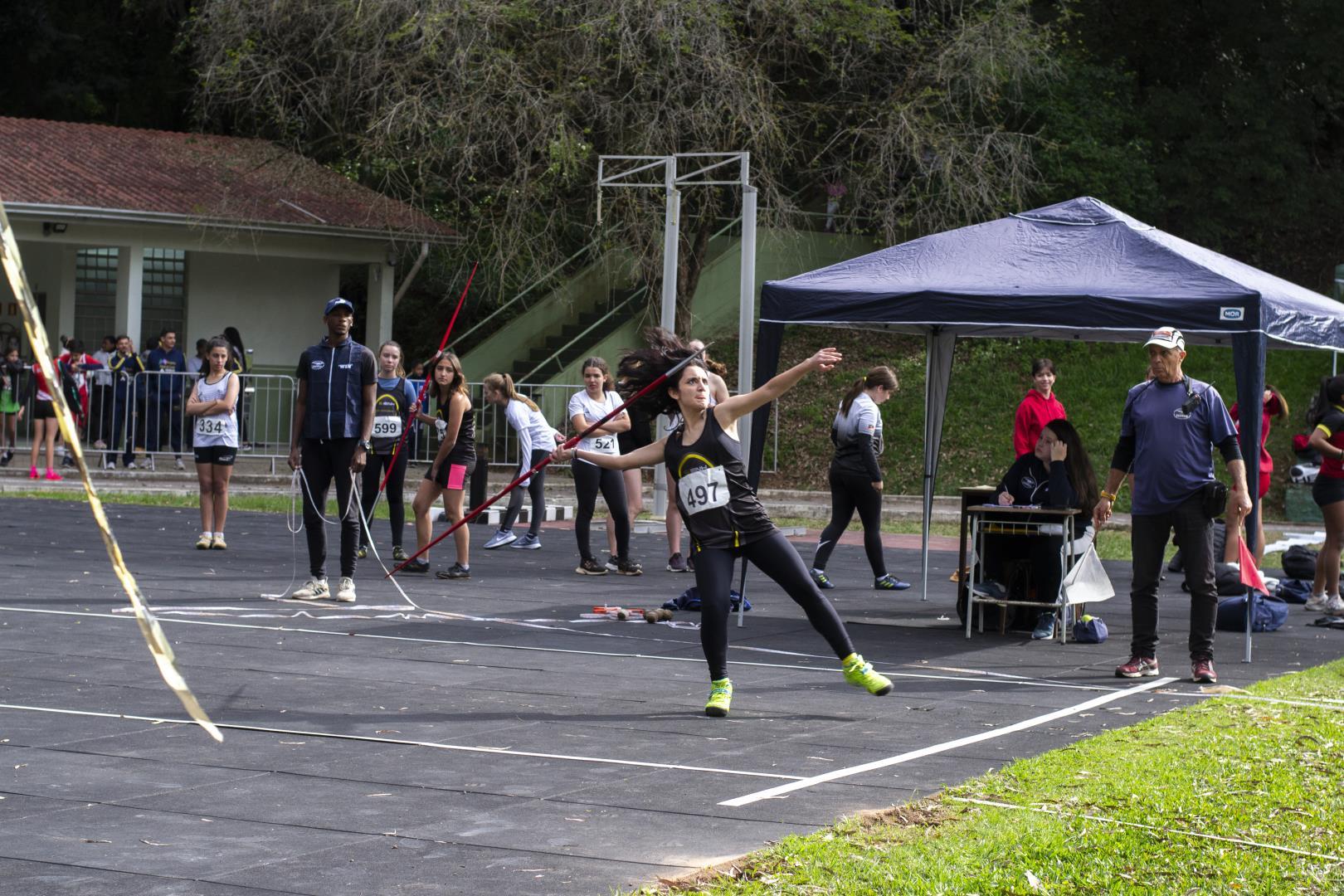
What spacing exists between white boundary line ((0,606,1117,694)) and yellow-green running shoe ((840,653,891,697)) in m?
1.27

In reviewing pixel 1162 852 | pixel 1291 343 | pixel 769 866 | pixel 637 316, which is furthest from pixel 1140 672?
pixel 637 316

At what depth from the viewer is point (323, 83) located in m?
28.0

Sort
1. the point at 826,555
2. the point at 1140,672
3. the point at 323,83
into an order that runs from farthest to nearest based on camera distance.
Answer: the point at 323,83
the point at 826,555
the point at 1140,672

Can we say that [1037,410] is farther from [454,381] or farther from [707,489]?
[707,489]

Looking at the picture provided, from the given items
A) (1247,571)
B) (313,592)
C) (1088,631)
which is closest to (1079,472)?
(1088,631)

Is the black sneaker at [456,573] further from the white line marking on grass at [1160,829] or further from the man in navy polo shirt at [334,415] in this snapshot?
the white line marking on grass at [1160,829]

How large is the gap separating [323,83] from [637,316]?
666cm

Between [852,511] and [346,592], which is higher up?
[852,511]

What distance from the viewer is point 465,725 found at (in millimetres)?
7574

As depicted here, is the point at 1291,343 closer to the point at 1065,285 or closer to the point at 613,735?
the point at 1065,285

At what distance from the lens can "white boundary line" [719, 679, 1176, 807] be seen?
20.3 feet

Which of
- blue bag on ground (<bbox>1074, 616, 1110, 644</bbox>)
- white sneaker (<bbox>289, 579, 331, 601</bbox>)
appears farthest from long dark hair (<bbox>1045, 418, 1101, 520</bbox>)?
white sneaker (<bbox>289, 579, 331, 601</bbox>)

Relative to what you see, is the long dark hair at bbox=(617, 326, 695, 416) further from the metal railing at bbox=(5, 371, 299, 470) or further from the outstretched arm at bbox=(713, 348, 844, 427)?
the metal railing at bbox=(5, 371, 299, 470)

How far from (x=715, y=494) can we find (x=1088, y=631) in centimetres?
432
